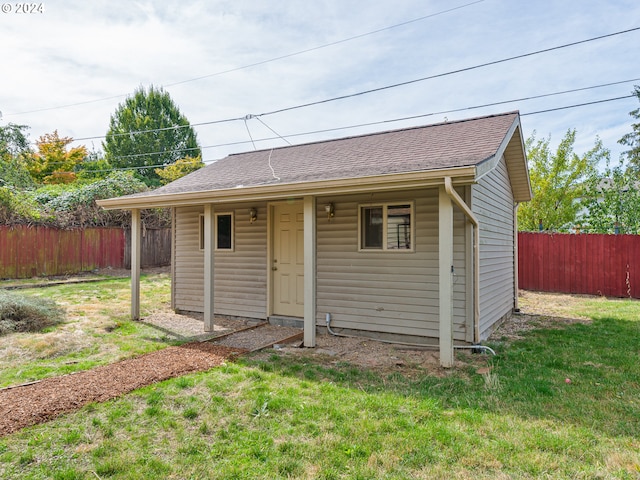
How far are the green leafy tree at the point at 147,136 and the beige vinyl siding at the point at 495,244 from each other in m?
26.4

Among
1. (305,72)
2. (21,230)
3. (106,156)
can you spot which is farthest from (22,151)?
(305,72)

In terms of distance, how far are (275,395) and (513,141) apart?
6.15 meters

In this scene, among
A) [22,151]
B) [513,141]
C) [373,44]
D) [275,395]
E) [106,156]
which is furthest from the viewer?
[106,156]

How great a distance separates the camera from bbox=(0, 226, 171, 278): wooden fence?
41.2 feet

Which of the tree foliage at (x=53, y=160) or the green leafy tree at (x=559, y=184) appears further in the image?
the tree foliage at (x=53, y=160)

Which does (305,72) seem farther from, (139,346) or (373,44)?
(139,346)

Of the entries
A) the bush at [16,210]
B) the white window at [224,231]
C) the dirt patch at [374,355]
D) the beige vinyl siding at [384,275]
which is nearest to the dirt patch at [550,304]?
the beige vinyl siding at [384,275]

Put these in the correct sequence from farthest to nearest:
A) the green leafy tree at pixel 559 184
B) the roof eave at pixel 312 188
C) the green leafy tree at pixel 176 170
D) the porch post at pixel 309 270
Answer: the green leafy tree at pixel 176 170, the green leafy tree at pixel 559 184, the porch post at pixel 309 270, the roof eave at pixel 312 188

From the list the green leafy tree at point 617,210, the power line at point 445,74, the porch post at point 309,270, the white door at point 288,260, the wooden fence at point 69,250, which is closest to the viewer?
the porch post at point 309,270

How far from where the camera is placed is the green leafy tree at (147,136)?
98.8 ft

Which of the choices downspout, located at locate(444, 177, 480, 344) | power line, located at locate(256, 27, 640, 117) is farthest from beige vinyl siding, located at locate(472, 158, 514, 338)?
power line, located at locate(256, 27, 640, 117)

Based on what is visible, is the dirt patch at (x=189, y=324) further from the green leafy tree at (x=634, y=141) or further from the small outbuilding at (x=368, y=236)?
the green leafy tree at (x=634, y=141)

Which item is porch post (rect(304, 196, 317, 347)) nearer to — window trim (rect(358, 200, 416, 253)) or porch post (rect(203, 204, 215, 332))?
window trim (rect(358, 200, 416, 253))

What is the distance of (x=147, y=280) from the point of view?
13.0 meters
